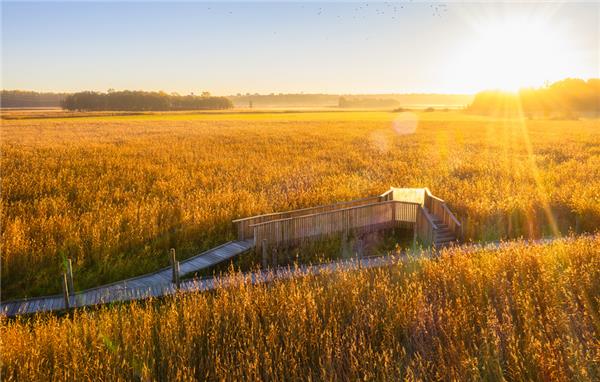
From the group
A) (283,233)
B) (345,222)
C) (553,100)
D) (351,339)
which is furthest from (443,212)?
(553,100)

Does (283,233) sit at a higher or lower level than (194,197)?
lower

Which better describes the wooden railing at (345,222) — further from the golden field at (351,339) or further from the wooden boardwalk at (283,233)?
the golden field at (351,339)

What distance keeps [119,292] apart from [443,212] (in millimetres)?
9266

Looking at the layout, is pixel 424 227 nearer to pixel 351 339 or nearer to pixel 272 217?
pixel 272 217

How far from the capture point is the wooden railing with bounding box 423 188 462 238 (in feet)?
39.8

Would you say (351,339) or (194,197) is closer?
(351,339)

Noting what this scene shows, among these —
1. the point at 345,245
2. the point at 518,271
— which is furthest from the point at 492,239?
the point at 518,271

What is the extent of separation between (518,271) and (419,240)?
5.53 meters

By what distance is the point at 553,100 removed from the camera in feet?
372

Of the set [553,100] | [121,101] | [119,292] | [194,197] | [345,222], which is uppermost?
[121,101]

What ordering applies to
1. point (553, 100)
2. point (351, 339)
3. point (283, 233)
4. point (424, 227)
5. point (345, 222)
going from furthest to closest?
point (553, 100) → point (345, 222) → point (424, 227) → point (283, 233) → point (351, 339)

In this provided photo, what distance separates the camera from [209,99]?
524 ft

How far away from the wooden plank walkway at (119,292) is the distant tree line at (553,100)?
108366mm

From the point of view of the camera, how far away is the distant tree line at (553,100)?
354ft
